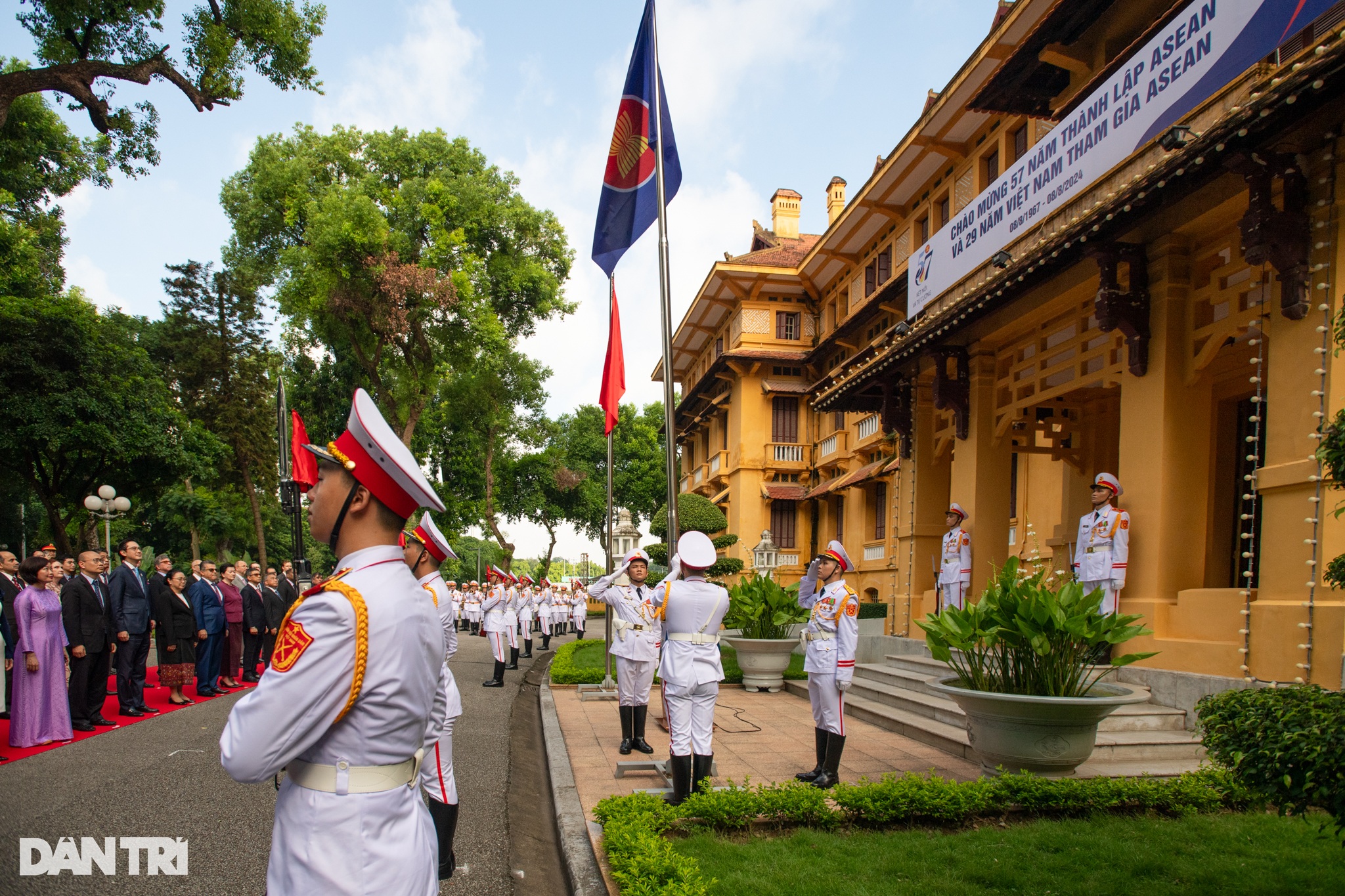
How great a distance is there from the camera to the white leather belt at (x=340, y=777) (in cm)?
212

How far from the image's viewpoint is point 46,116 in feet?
71.3

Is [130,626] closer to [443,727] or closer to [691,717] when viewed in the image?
[691,717]

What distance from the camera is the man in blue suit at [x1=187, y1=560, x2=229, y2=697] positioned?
13.0m

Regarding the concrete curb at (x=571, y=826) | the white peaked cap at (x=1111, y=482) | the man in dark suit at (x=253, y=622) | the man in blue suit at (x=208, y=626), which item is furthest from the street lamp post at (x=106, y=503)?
the white peaked cap at (x=1111, y=482)

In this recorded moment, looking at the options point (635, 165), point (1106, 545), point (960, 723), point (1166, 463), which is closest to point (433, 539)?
point (635, 165)

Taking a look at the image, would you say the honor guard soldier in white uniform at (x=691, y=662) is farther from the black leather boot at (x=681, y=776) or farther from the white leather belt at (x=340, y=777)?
the white leather belt at (x=340, y=777)

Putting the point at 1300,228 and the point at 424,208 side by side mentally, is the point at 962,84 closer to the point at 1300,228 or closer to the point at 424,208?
the point at 1300,228

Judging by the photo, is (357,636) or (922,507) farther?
(922,507)

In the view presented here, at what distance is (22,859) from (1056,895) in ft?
19.4

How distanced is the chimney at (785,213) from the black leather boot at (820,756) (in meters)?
30.7

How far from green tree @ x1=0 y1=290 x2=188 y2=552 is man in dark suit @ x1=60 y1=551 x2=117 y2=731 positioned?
13.0m

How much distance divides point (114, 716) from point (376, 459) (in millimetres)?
10997

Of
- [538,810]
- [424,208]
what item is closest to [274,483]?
[424,208]

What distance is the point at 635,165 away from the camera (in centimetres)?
955
